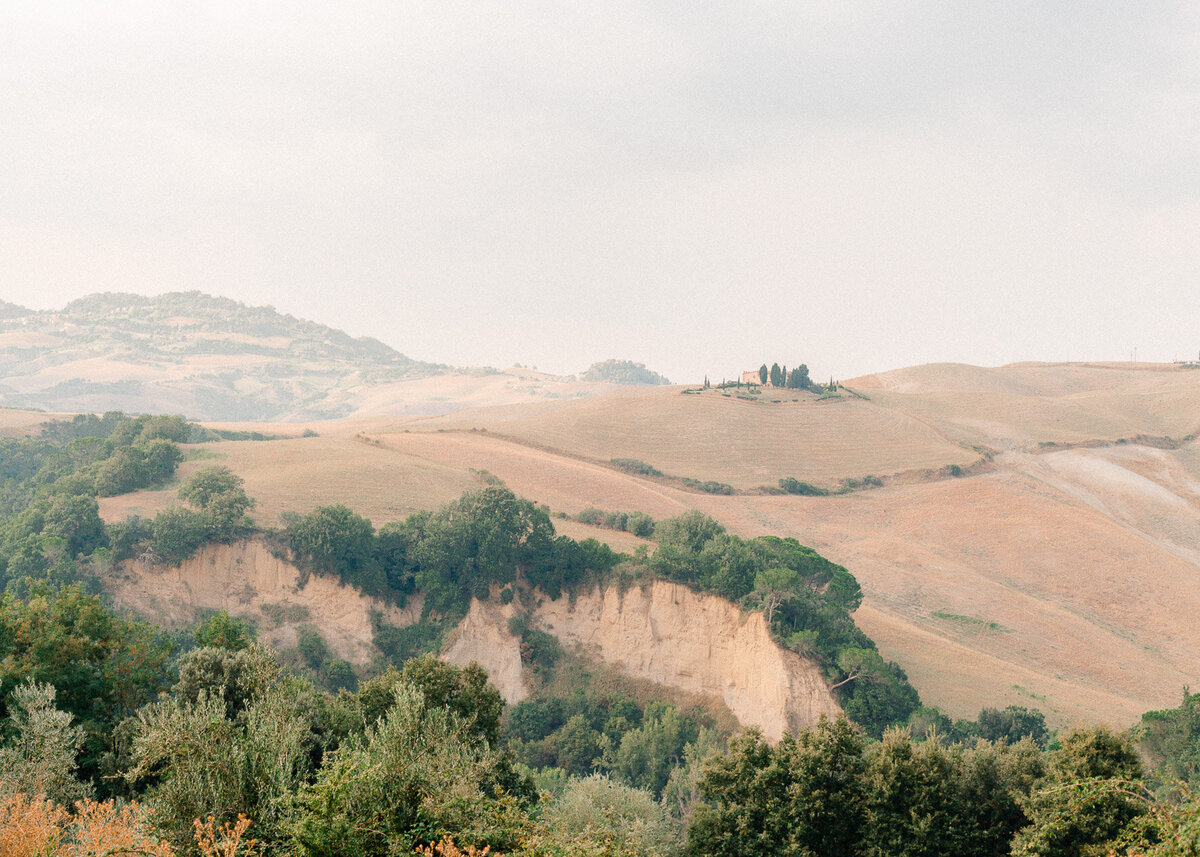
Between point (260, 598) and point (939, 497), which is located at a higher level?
point (939, 497)

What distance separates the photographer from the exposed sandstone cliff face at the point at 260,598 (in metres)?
47.7

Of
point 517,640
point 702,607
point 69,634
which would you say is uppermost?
point 69,634

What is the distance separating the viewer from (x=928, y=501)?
83062 millimetres

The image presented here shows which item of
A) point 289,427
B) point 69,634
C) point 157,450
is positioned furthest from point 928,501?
point 289,427

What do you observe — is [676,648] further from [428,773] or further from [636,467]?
[636,467]

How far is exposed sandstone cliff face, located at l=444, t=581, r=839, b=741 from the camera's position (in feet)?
131

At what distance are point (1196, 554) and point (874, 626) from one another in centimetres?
4605

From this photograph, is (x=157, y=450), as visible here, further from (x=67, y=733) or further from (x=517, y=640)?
(x=67, y=733)

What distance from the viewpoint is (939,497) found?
83.7m

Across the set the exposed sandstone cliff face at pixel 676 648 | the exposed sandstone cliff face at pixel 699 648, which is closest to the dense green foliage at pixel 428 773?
the exposed sandstone cliff face at pixel 699 648

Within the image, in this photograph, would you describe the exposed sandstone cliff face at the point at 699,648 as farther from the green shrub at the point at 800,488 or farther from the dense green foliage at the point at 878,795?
the green shrub at the point at 800,488

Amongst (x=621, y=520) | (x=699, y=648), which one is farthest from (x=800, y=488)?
(x=699, y=648)

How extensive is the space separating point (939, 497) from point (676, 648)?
49139 millimetres

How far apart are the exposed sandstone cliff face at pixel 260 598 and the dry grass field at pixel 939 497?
645cm
